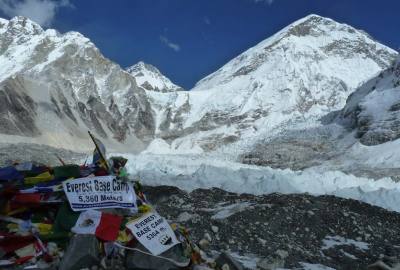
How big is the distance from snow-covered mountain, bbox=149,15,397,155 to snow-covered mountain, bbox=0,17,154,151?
9575mm

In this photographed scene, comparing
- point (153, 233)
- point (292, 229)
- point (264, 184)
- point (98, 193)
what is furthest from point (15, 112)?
point (153, 233)

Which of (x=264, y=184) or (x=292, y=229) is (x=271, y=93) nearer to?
(x=264, y=184)

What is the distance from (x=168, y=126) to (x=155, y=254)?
143 m

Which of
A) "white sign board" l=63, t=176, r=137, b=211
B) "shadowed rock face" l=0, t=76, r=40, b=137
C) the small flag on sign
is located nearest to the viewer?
the small flag on sign

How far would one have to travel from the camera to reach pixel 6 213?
8.20 metres

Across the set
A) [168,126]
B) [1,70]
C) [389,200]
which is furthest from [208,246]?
[1,70]

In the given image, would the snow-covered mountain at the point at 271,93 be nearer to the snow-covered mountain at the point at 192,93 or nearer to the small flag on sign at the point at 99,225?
the snow-covered mountain at the point at 192,93

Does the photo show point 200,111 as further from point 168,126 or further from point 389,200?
point 389,200

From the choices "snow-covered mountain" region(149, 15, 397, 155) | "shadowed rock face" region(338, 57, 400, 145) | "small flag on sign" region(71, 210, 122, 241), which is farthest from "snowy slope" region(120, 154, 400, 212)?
"snow-covered mountain" region(149, 15, 397, 155)

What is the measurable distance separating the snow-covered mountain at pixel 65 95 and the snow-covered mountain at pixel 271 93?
9.58 m

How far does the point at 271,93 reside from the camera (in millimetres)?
146875

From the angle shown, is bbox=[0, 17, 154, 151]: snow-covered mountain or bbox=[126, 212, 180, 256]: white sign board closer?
bbox=[126, 212, 180, 256]: white sign board

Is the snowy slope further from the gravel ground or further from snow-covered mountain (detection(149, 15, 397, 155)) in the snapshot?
snow-covered mountain (detection(149, 15, 397, 155))

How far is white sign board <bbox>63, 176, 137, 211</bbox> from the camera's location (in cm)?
Result: 824
